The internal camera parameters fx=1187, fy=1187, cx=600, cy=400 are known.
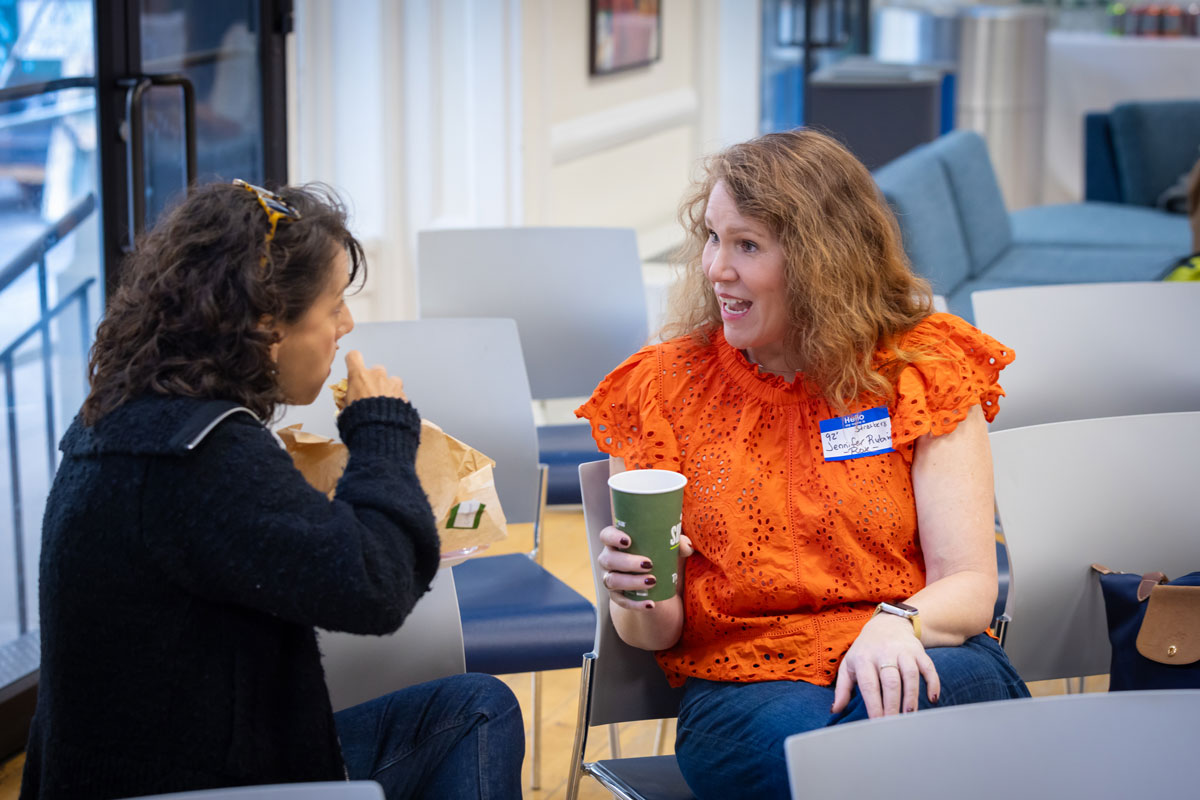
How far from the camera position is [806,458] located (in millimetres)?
1622

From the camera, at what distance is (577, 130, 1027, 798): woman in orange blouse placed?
1.52 metres

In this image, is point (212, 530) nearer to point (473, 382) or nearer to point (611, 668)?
point (611, 668)

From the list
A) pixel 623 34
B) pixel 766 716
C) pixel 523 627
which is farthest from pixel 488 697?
pixel 623 34

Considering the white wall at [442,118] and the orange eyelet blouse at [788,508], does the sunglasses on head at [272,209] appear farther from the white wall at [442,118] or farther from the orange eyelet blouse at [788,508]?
the white wall at [442,118]

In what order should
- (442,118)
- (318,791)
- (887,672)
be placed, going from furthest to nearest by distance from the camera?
(442,118), (887,672), (318,791)

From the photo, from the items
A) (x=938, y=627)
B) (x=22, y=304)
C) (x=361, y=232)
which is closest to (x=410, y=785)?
(x=938, y=627)

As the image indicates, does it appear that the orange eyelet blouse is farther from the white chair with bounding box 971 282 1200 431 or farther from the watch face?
the white chair with bounding box 971 282 1200 431

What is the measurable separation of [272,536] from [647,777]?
69cm

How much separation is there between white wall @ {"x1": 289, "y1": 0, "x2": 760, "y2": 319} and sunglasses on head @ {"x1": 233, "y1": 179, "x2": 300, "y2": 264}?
210 cm

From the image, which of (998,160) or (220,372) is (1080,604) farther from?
(998,160)

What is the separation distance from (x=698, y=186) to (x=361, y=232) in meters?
2.46

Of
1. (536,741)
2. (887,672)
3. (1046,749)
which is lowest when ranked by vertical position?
(536,741)

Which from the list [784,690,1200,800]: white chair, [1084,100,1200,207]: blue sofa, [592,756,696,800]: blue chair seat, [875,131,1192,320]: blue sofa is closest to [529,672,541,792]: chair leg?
[592,756,696,800]: blue chair seat

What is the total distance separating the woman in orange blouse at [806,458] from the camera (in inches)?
60.0
